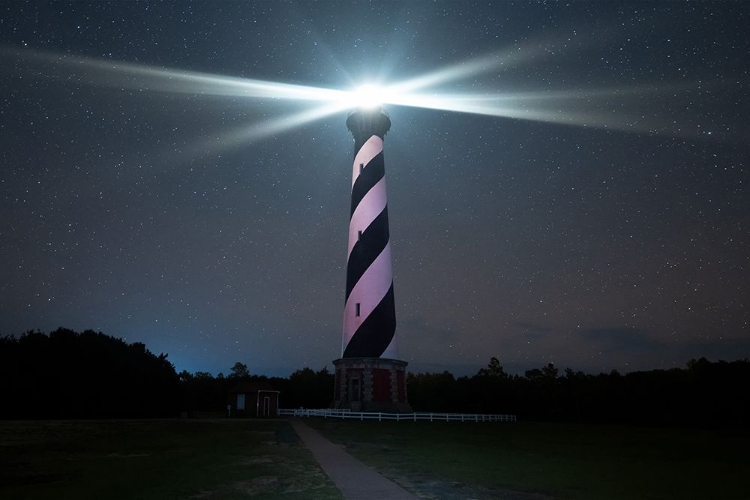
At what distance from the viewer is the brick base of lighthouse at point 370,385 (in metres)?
34.3

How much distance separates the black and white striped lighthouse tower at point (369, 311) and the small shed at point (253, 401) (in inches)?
246

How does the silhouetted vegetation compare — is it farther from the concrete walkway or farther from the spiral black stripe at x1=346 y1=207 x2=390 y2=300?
the concrete walkway

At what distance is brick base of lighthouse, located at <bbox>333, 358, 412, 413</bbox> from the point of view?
34.3 meters

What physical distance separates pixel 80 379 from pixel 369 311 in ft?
63.0

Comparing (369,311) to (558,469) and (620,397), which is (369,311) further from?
(620,397)

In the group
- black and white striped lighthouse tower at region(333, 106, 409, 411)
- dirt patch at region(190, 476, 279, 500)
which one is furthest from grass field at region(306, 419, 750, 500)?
black and white striped lighthouse tower at region(333, 106, 409, 411)

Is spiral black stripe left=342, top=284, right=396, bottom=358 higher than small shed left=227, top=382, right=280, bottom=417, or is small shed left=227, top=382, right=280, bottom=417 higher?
spiral black stripe left=342, top=284, right=396, bottom=358

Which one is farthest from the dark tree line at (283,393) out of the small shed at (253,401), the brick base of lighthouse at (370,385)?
the brick base of lighthouse at (370,385)

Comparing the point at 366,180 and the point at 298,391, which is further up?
the point at 366,180

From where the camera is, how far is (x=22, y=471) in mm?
11086

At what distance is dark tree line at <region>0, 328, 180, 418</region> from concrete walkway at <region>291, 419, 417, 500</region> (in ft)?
82.0

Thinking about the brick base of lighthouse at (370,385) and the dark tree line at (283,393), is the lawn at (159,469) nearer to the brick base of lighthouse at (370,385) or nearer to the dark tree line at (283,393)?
the brick base of lighthouse at (370,385)

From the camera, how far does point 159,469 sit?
1145cm

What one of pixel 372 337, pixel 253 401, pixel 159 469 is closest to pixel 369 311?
pixel 372 337
